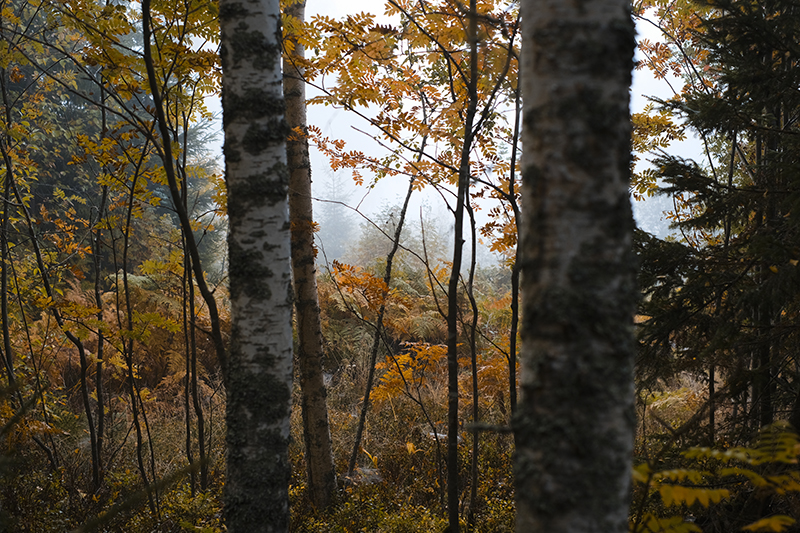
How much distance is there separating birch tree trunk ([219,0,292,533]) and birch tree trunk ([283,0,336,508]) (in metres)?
1.47

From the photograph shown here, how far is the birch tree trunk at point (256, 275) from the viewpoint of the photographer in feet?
Result: 5.35

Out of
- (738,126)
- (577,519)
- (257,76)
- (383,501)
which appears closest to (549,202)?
(577,519)

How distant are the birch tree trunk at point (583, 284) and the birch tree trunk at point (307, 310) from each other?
2557 millimetres

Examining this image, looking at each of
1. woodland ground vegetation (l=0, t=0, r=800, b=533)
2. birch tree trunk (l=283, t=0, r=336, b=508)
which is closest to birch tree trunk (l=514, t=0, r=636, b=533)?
woodland ground vegetation (l=0, t=0, r=800, b=533)

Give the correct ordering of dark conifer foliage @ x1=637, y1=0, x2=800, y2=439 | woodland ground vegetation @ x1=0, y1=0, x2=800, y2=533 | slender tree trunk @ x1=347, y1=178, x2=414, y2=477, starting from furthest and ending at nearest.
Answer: slender tree trunk @ x1=347, y1=178, x2=414, y2=477 < dark conifer foliage @ x1=637, y1=0, x2=800, y2=439 < woodland ground vegetation @ x1=0, y1=0, x2=800, y2=533

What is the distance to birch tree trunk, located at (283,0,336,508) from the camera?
322cm

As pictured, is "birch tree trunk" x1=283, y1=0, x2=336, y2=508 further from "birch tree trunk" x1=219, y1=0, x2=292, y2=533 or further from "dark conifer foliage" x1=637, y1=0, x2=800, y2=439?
"dark conifer foliage" x1=637, y1=0, x2=800, y2=439

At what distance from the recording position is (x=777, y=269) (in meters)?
1.95

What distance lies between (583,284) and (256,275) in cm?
124

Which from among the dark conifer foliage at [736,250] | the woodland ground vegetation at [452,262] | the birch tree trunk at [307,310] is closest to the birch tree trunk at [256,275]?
the woodland ground vegetation at [452,262]

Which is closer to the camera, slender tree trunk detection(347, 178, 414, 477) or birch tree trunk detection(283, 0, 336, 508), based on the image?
birch tree trunk detection(283, 0, 336, 508)

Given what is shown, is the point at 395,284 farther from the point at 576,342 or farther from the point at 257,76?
the point at 576,342

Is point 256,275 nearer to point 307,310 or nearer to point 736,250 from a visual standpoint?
point 307,310

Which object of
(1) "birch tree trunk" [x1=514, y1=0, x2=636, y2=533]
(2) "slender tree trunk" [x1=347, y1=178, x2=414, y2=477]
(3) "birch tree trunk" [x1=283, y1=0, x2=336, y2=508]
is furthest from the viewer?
(2) "slender tree trunk" [x1=347, y1=178, x2=414, y2=477]
